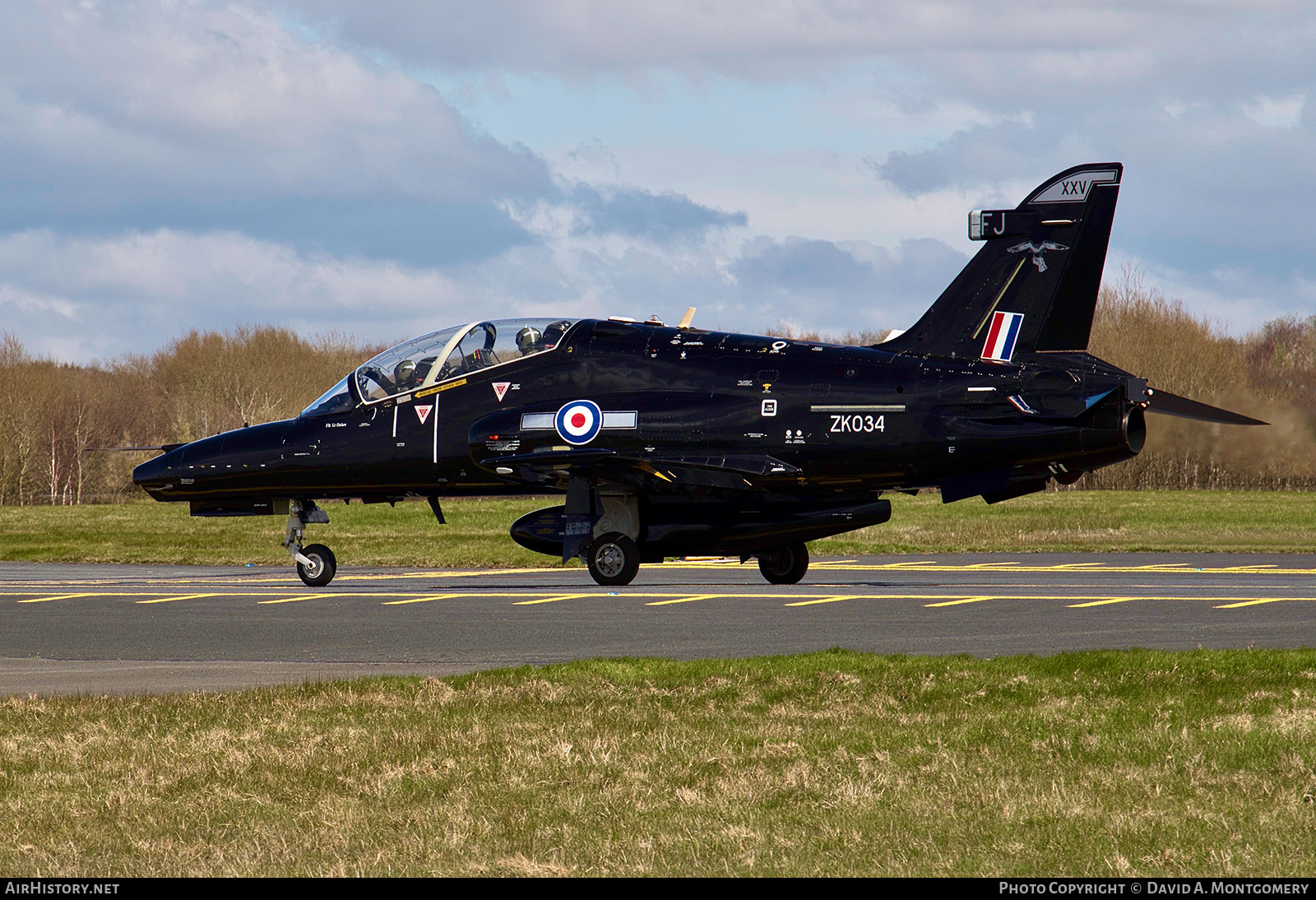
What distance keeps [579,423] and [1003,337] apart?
6.06 m

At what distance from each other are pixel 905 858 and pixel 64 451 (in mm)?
77113

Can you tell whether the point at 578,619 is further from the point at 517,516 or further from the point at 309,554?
the point at 517,516

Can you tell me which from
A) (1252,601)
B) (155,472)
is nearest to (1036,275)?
(1252,601)

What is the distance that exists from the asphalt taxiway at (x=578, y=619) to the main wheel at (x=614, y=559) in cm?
37

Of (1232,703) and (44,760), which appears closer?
(44,760)

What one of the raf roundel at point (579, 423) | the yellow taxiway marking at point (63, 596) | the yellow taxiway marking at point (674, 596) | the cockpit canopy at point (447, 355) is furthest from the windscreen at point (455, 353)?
the yellow taxiway marking at point (63, 596)

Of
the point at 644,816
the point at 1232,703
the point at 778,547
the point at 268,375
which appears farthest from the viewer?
the point at 268,375

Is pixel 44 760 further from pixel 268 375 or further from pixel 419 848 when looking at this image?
pixel 268 375

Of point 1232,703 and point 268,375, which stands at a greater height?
point 268,375

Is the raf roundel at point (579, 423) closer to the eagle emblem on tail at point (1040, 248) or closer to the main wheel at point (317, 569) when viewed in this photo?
the main wheel at point (317, 569)

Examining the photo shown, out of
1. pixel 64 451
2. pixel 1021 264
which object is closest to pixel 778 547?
pixel 1021 264

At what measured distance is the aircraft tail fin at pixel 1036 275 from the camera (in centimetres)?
1888

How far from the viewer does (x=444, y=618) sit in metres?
17.4

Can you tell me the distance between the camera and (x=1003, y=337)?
1895 cm
